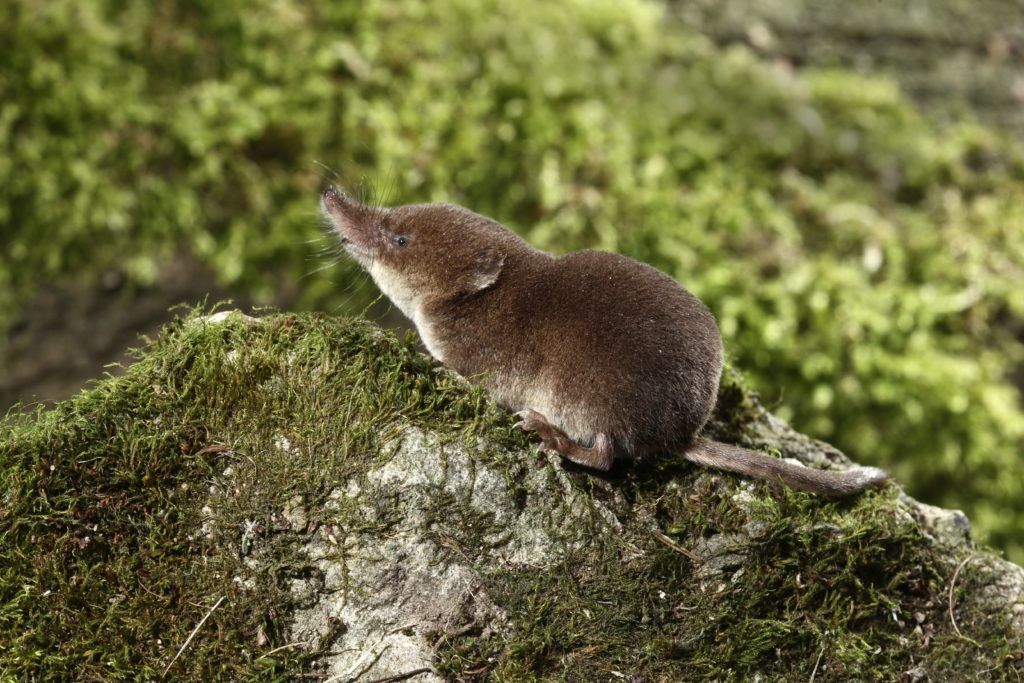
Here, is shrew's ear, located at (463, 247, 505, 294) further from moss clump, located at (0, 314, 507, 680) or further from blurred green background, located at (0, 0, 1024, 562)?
blurred green background, located at (0, 0, 1024, 562)

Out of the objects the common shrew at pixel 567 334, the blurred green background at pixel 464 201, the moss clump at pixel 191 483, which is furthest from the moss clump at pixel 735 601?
the blurred green background at pixel 464 201

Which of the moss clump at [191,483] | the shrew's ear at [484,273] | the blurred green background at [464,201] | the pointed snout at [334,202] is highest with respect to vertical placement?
the pointed snout at [334,202]

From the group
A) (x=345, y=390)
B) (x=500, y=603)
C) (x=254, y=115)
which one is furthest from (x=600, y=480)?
(x=254, y=115)

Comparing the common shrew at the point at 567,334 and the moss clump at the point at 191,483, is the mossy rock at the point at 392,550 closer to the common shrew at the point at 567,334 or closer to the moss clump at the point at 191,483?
the moss clump at the point at 191,483

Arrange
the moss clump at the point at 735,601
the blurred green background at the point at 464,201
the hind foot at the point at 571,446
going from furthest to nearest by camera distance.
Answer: the blurred green background at the point at 464,201
the hind foot at the point at 571,446
the moss clump at the point at 735,601

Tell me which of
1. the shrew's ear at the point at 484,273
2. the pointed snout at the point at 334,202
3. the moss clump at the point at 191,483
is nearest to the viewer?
the moss clump at the point at 191,483

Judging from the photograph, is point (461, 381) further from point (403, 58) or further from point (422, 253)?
point (403, 58)

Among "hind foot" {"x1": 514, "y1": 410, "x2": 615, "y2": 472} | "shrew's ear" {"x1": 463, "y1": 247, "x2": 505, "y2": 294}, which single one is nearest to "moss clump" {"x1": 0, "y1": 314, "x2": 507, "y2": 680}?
"hind foot" {"x1": 514, "y1": 410, "x2": 615, "y2": 472}
